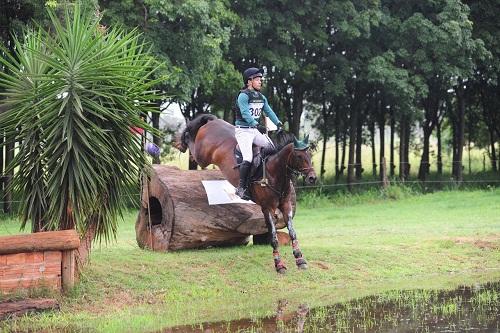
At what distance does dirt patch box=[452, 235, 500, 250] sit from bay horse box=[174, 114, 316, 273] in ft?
13.5

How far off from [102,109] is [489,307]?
5.60m

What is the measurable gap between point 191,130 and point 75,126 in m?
5.07

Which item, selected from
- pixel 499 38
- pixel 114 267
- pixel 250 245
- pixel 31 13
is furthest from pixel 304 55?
pixel 114 267

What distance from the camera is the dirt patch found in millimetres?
15133

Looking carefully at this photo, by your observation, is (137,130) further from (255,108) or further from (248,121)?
(255,108)

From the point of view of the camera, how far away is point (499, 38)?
30859 mm

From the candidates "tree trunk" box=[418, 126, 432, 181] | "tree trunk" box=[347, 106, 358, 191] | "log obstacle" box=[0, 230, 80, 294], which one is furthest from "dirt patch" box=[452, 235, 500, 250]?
"tree trunk" box=[418, 126, 432, 181]

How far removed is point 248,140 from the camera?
12883 millimetres

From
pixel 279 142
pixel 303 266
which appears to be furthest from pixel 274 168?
pixel 303 266

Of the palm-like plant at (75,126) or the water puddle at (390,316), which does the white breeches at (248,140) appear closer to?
the palm-like plant at (75,126)

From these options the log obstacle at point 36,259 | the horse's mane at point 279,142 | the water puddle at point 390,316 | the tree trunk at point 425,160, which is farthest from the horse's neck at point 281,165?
the tree trunk at point 425,160

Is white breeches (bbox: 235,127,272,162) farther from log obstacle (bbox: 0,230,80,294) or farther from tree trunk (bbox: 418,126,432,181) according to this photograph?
tree trunk (bbox: 418,126,432,181)

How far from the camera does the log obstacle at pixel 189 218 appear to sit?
1325 centimetres

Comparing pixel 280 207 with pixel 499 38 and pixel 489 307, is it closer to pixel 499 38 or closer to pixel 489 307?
pixel 489 307
